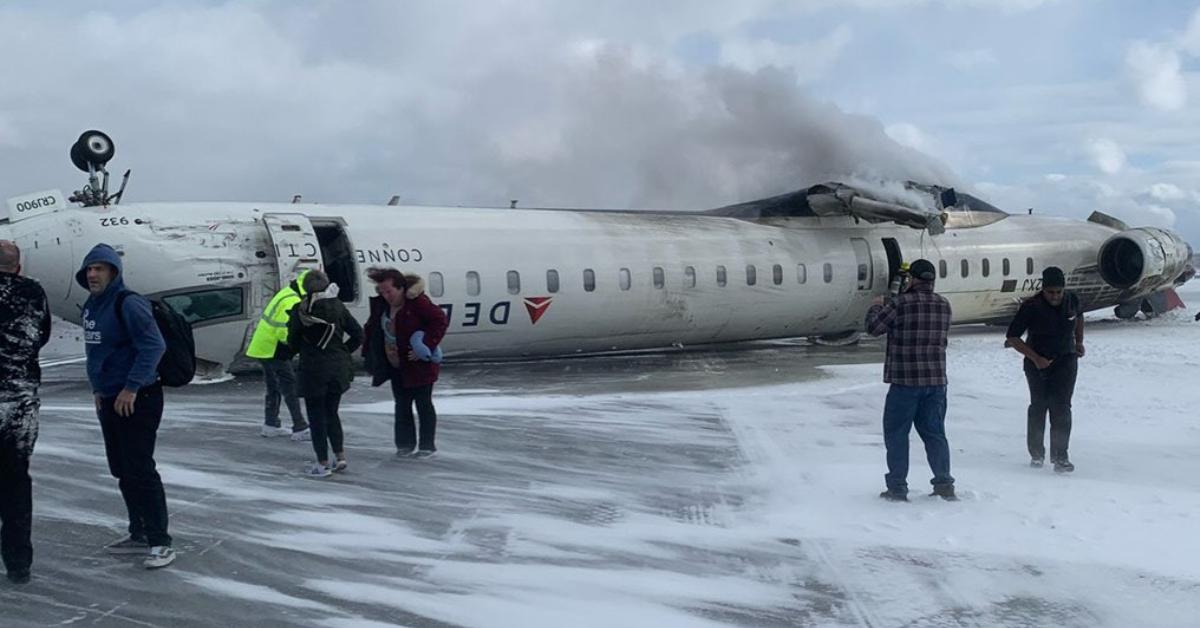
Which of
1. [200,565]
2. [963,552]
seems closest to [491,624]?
[200,565]

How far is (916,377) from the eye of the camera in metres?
7.54

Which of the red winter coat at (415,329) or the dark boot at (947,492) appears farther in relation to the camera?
the red winter coat at (415,329)

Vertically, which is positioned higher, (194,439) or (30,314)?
(30,314)

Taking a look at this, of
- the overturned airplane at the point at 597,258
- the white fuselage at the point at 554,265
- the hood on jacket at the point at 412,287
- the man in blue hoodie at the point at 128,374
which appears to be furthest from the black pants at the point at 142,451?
the white fuselage at the point at 554,265

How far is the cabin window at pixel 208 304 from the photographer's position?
46.6 feet

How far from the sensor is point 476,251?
1609cm

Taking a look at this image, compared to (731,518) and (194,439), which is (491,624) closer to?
(731,518)

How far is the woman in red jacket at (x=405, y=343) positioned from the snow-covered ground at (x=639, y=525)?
49 centimetres

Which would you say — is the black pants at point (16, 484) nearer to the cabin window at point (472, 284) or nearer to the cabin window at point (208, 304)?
the cabin window at point (208, 304)

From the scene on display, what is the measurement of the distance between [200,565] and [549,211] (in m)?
12.4

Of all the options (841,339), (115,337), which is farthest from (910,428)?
(841,339)

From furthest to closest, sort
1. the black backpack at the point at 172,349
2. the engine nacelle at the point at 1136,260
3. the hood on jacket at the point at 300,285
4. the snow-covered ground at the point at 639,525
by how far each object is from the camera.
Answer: the engine nacelle at the point at 1136,260 → the hood on jacket at the point at 300,285 → the black backpack at the point at 172,349 → the snow-covered ground at the point at 639,525

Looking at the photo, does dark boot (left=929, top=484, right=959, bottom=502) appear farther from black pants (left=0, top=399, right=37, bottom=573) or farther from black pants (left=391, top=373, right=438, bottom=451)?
black pants (left=0, top=399, right=37, bottom=573)

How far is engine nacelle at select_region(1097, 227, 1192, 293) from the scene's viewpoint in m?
22.7
